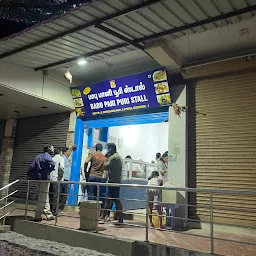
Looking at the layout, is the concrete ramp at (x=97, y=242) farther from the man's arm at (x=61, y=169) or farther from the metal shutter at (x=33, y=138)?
the metal shutter at (x=33, y=138)

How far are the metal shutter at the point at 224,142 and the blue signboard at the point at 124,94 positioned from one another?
871mm

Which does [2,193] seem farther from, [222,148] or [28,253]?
[222,148]

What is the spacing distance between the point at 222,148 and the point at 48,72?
17.2ft

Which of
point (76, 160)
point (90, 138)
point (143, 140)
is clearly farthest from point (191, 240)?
point (143, 140)

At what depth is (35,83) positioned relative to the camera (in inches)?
302

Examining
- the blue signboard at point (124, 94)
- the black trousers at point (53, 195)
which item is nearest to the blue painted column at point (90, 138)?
the blue signboard at point (124, 94)

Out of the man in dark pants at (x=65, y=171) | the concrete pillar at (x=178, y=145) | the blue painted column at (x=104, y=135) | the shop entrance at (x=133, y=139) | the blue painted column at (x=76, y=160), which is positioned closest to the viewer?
the concrete pillar at (x=178, y=145)

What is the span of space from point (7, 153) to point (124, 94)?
5.64 metres

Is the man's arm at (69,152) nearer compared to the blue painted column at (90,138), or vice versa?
the man's arm at (69,152)

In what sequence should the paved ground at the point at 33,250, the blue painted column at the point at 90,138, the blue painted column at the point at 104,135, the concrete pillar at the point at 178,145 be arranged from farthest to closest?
the blue painted column at the point at 104,135
the blue painted column at the point at 90,138
the concrete pillar at the point at 178,145
the paved ground at the point at 33,250

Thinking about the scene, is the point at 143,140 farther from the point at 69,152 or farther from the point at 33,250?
the point at 33,250

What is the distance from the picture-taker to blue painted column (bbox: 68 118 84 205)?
838 cm

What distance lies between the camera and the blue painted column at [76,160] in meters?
8.38

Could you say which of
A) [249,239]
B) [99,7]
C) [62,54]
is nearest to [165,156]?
[249,239]
